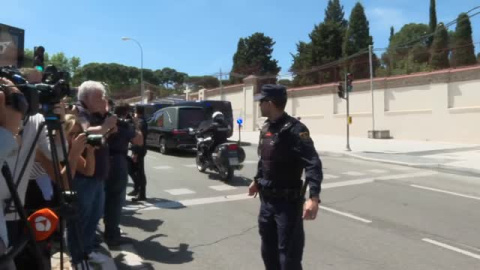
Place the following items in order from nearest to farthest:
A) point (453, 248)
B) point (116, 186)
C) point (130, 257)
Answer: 1. point (130, 257)
2. point (116, 186)
3. point (453, 248)

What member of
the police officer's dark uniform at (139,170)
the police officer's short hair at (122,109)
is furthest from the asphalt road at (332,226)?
the police officer's short hair at (122,109)

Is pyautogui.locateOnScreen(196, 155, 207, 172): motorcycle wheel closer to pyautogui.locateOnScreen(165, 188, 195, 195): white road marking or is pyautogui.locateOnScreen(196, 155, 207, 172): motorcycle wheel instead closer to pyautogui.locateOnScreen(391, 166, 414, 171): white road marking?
pyautogui.locateOnScreen(165, 188, 195, 195): white road marking

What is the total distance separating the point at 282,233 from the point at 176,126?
13.5 m

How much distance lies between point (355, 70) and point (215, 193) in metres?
26.6

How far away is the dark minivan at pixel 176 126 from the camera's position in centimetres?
1662

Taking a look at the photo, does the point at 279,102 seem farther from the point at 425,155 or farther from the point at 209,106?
the point at 209,106

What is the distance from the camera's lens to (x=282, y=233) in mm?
3549

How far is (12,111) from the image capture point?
2.19 meters

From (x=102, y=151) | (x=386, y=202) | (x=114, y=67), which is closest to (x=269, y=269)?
(x=102, y=151)

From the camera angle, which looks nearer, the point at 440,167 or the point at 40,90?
the point at 40,90

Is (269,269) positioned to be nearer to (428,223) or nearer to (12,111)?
(12,111)

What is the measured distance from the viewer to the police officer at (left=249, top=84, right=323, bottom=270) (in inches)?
140

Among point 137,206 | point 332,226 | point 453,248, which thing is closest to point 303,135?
point 453,248

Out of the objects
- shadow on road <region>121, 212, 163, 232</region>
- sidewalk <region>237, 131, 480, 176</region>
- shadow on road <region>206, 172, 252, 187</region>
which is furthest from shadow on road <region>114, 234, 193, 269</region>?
sidewalk <region>237, 131, 480, 176</region>
